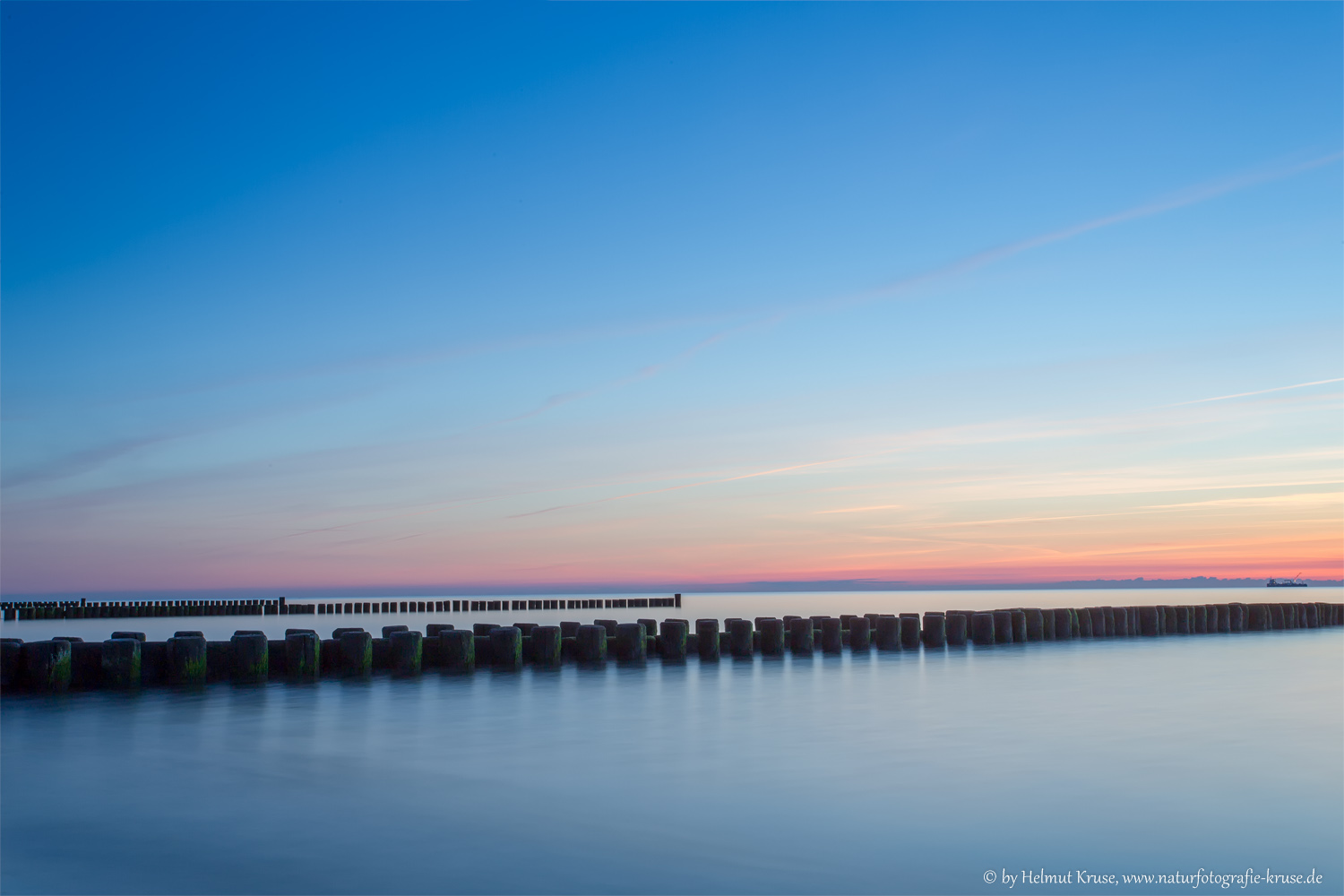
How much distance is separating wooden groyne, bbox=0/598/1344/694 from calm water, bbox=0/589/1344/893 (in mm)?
669

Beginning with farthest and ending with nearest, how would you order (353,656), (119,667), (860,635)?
(860,635)
(353,656)
(119,667)

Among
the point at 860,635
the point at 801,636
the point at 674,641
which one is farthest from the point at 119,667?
the point at 860,635

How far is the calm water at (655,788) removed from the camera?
6176 mm

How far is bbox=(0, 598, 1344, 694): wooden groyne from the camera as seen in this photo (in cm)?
1397

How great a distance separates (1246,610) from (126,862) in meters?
35.7

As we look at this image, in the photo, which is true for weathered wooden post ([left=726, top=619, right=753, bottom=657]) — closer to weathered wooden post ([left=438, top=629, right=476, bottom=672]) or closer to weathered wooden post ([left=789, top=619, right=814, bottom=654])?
weathered wooden post ([left=789, top=619, right=814, bottom=654])

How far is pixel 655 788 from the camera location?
27.9ft

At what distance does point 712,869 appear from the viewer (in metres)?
6.16

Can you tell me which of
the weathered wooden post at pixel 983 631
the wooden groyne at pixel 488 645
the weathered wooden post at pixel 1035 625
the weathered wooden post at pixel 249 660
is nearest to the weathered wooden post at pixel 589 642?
the wooden groyne at pixel 488 645

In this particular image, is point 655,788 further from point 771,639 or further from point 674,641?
point 771,639

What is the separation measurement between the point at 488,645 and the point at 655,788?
31.3 ft

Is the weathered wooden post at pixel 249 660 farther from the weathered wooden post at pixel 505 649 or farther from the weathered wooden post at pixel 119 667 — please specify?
the weathered wooden post at pixel 505 649

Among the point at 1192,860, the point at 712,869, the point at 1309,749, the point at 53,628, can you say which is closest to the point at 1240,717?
the point at 1309,749

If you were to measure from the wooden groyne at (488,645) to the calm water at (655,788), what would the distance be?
0.67m
